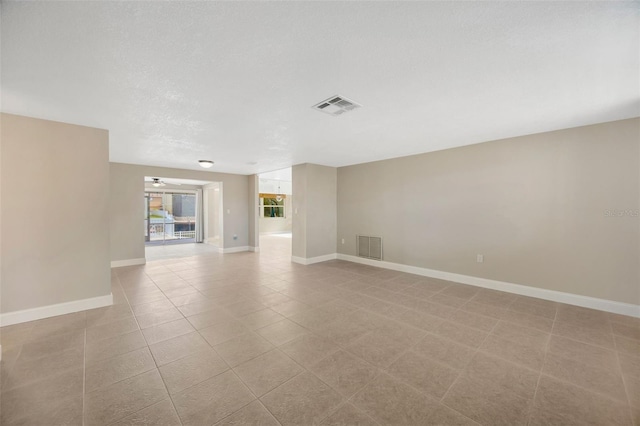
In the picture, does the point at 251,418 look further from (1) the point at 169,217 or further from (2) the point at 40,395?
(1) the point at 169,217

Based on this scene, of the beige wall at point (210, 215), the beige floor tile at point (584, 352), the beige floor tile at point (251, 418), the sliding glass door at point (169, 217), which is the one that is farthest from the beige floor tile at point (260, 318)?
the sliding glass door at point (169, 217)

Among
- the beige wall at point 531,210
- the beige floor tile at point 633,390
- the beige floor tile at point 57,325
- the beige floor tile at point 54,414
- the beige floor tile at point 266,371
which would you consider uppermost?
the beige wall at point 531,210

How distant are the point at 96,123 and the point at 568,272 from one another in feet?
22.1

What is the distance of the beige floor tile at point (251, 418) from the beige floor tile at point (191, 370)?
492 mm

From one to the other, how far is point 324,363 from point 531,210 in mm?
3818

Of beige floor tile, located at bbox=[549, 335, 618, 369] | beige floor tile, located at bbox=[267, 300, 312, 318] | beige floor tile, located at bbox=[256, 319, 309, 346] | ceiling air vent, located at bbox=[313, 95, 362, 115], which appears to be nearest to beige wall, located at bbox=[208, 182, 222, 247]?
beige floor tile, located at bbox=[267, 300, 312, 318]

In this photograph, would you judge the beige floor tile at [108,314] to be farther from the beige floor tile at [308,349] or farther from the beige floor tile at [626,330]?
the beige floor tile at [626,330]

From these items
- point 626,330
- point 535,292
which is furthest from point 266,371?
point 535,292

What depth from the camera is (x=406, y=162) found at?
5090 millimetres

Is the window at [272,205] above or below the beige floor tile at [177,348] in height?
above

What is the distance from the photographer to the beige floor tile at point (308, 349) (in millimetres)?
2156

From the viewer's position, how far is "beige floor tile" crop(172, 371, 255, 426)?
154 cm

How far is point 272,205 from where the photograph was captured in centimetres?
1293

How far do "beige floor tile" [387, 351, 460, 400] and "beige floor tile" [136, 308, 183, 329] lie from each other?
2629 mm
